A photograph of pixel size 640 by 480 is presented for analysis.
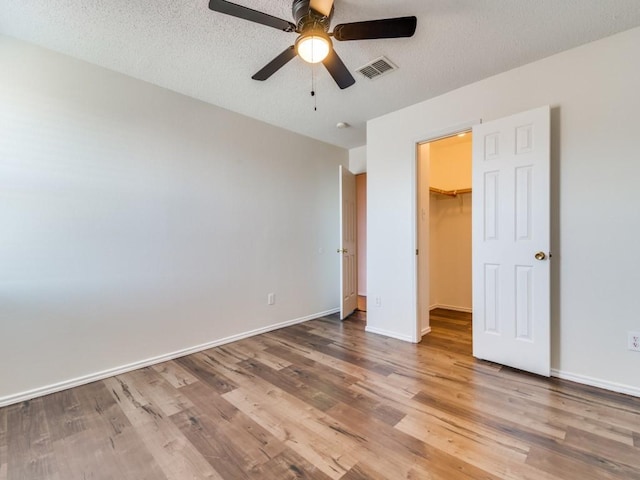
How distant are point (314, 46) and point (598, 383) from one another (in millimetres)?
2962

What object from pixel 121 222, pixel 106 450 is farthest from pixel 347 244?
pixel 106 450

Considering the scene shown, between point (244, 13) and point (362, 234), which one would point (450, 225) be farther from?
point (244, 13)

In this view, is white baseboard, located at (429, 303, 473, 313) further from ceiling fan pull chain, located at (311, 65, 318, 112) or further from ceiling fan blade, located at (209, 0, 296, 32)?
ceiling fan blade, located at (209, 0, 296, 32)

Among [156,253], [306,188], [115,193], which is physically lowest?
[156,253]

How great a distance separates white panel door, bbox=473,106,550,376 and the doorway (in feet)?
4.85

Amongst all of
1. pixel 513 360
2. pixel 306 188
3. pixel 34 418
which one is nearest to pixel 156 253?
pixel 34 418

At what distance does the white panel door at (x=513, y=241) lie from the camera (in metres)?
2.25

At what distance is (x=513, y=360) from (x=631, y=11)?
2502 mm

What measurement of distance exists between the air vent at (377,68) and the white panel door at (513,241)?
934mm

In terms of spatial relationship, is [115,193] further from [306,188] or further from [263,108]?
[306,188]

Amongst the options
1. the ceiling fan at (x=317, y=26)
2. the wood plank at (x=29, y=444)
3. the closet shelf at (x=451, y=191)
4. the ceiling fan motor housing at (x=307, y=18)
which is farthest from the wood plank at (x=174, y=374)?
the closet shelf at (x=451, y=191)

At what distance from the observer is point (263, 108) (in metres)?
3.13

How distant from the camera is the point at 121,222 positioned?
2.46m


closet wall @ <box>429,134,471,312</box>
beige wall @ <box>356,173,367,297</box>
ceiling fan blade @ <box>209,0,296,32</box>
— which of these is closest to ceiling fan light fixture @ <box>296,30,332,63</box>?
ceiling fan blade @ <box>209,0,296,32</box>
